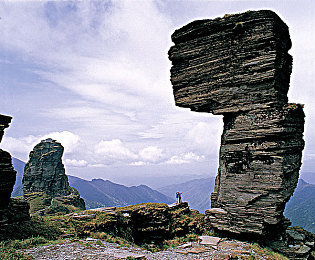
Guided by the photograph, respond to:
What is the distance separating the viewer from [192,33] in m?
26.2

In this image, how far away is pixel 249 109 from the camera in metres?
23.4

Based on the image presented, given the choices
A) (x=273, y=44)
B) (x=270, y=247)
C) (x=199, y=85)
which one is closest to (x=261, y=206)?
(x=270, y=247)

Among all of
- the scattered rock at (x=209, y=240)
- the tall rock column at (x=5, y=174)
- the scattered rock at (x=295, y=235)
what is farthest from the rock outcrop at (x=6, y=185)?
the scattered rock at (x=295, y=235)

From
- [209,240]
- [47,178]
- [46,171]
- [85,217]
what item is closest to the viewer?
[209,240]

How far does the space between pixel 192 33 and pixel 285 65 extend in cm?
1110

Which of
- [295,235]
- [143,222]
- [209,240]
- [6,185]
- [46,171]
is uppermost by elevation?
[6,185]

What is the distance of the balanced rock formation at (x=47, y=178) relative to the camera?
115 meters

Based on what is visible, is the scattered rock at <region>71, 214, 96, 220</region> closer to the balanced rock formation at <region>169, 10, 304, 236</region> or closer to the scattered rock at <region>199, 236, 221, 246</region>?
the scattered rock at <region>199, 236, 221, 246</region>

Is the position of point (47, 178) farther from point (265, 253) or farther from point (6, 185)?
point (265, 253)

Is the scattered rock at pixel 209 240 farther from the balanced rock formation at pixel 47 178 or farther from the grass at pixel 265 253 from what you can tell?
the balanced rock formation at pixel 47 178

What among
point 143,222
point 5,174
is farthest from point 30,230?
point 143,222

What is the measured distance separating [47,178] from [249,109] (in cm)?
12825

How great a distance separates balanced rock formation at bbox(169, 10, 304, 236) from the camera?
2211 cm

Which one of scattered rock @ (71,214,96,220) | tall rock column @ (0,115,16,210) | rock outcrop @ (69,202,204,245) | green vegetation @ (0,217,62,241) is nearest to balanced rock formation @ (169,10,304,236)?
rock outcrop @ (69,202,204,245)
